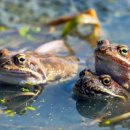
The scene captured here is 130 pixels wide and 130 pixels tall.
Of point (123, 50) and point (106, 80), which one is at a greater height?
point (123, 50)

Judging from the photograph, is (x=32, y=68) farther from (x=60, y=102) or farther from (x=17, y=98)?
(x=60, y=102)

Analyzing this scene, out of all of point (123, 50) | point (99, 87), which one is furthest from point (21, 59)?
point (123, 50)

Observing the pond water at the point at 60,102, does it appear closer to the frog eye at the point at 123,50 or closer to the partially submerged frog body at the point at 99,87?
the partially submerged frog body at the point at 99,87

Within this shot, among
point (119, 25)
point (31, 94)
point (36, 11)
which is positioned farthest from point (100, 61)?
point (36, 11)

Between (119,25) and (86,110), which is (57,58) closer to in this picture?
(86,110)

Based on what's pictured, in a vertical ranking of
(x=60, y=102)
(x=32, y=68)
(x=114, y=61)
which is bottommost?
(x=60, y=102)

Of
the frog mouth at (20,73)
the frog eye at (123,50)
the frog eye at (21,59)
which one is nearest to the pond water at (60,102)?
the frog mouth at (20,73)

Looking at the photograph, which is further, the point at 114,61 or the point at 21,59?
the point at 21,59
